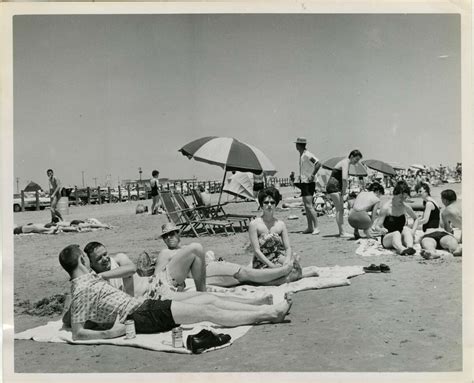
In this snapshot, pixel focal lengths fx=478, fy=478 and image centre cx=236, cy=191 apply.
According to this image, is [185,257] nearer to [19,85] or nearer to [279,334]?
[279,334]

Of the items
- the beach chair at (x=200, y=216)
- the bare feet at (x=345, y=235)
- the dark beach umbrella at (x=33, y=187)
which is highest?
the dark beach umbrella at (x=33, y=187)

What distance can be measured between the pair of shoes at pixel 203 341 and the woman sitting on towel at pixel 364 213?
362 centimetres

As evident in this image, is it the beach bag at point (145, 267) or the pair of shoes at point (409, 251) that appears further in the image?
the pair of shoes at point (409, 251)

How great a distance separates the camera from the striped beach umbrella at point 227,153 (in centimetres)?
594

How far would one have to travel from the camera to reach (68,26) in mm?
5043

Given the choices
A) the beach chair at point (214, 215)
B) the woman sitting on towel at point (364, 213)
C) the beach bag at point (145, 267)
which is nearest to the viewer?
the beach bag at point (145, 267)

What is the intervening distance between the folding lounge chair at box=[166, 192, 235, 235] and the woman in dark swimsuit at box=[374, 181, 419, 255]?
8.39 ft

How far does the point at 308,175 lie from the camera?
23.6 feet

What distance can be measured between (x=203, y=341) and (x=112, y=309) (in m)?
0.79

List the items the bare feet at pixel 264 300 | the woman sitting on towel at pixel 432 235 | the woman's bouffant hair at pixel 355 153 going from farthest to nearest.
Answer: the woman's bouffant hair at pixel 355 153 → the woman sitting on towel at pixel 432 235 → the bare feet at pixel 264 300

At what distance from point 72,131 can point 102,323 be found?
2.53m

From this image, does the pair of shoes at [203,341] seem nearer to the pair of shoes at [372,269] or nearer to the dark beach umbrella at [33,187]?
the pair of shoes at [372,269]

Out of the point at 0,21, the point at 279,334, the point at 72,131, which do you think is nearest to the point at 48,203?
the point at 72,131

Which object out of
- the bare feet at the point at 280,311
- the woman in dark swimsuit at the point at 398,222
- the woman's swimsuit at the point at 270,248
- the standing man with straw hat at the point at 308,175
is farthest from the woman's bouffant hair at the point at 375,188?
the bare feet at the point at 280,311
